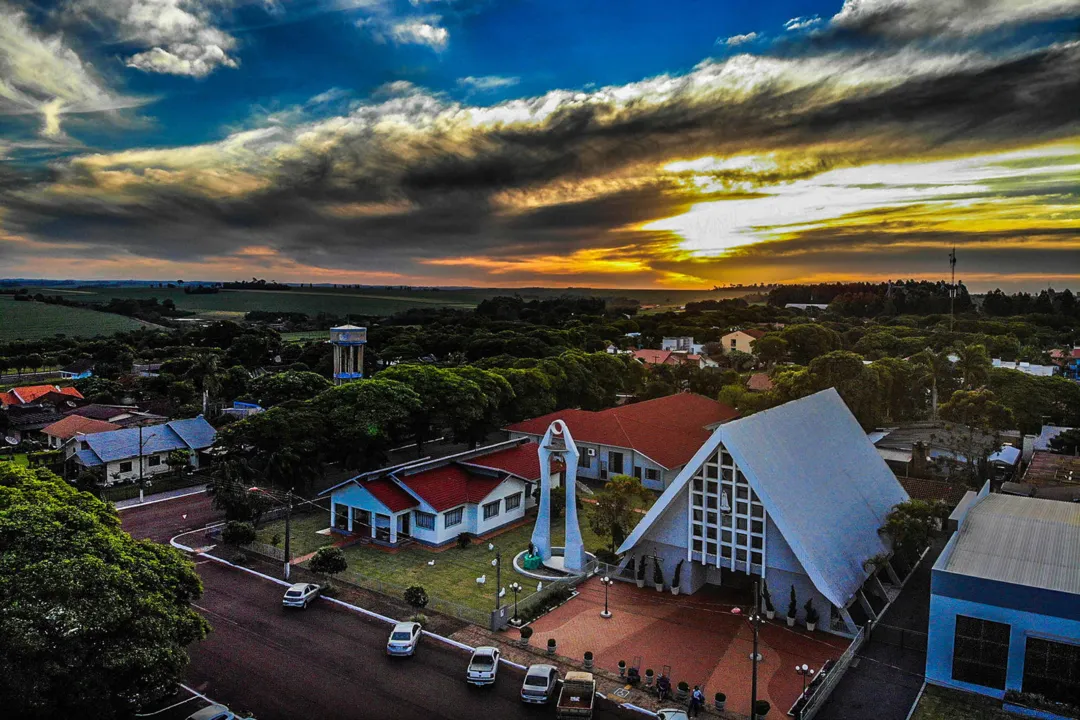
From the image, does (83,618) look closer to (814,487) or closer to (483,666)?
(483,666)

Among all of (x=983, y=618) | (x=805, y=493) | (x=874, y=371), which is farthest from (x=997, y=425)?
(x=983, y=618)

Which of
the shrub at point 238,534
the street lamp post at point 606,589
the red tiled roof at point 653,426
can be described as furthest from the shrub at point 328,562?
the red tiled roof at point 653,426

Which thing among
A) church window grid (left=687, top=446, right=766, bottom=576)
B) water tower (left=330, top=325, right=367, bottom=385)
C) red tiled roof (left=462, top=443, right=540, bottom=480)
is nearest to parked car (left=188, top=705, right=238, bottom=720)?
church window grid (left=687, top=446, right=766, bottom=576)

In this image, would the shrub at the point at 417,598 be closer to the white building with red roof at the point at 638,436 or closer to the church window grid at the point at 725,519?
the church window grid at the point at 725,519

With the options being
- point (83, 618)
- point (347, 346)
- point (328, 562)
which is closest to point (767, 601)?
point (328, 562)

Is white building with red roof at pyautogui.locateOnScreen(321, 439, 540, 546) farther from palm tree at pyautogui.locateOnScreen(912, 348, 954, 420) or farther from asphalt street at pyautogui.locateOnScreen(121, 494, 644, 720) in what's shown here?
palm tree at pyautogui.locateOnScreen(912, 348, 954, 420)

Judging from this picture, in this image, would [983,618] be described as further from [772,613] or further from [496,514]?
[496,514]
